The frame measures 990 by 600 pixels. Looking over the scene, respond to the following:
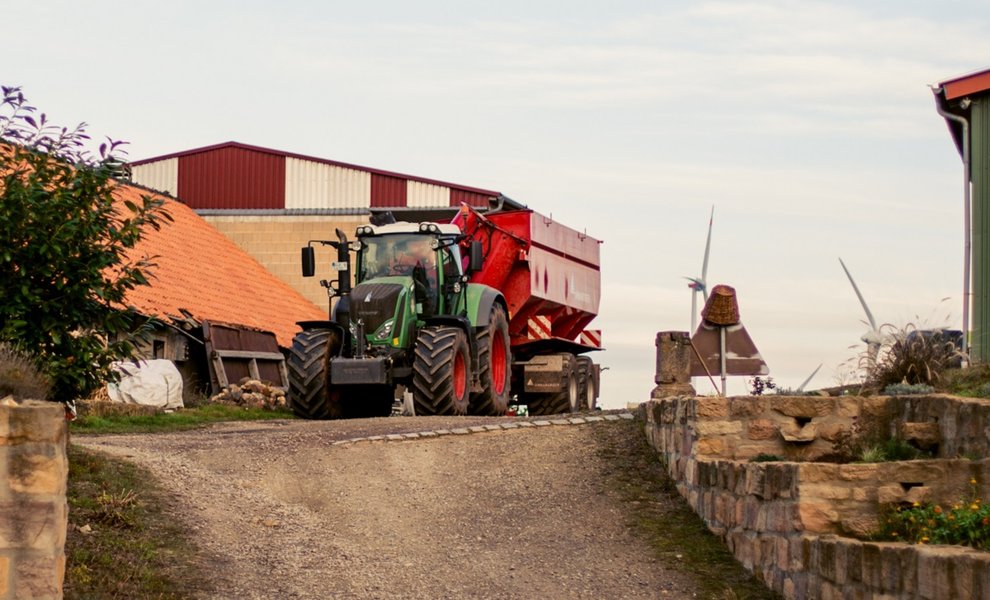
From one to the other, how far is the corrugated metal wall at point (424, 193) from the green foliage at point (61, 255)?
24924 millimetres

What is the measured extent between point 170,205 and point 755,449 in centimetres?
2729

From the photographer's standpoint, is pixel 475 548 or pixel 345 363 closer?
pixel 475 548

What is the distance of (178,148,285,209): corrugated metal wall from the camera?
128ft

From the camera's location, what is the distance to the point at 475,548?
451 inches

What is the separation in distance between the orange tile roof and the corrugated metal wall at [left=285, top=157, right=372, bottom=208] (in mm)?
2103

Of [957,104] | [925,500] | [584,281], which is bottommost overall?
[925,500]

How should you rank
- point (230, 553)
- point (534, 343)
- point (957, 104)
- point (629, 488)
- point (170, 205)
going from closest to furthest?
point (230, 553) → point (629, 488) → point (957, 104) → point (534, 343) → point (170, 205)

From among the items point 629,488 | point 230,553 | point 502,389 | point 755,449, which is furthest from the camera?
point 502,389

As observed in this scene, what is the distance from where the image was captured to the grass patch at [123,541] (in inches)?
383

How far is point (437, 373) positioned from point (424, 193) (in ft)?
63.9

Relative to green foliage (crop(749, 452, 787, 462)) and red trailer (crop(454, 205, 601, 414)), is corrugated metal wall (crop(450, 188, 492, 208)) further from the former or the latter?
green foliage (crop(749, 452, 787, 462))

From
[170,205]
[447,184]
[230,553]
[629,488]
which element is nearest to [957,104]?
[629,488]

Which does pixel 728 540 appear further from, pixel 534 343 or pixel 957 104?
pixel 534 343

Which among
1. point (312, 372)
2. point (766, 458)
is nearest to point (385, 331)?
point (312, 372)
